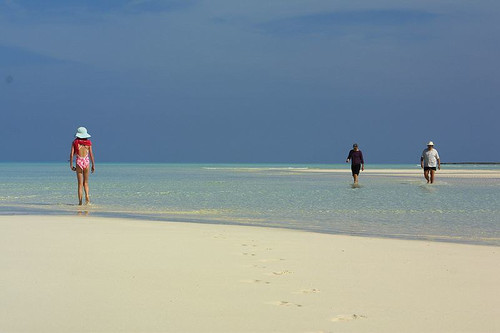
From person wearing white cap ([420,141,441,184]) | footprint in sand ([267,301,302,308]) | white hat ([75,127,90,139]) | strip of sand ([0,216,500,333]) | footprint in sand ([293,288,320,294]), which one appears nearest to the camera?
strip of sand ([0,216,500,333])

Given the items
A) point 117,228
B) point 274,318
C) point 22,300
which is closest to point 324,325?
point 274,318

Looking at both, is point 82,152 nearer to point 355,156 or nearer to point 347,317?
point 347,317

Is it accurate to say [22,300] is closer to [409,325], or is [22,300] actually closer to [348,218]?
[409,325]

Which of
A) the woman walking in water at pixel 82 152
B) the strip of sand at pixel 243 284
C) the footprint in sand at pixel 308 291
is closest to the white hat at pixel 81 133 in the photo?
the woman walking in water at pixel 82 152

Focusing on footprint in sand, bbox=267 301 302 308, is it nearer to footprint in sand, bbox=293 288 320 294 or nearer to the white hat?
footprint in sand, bbox=293 288 320 294

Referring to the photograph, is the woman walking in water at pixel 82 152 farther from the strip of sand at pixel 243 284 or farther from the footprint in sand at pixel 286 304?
the footprint in sand at pixel 286 304

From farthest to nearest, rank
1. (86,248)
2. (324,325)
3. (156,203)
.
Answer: (156,203) < (86,248) < (324,325)

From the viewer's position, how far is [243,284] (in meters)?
5.73

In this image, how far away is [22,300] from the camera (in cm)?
504

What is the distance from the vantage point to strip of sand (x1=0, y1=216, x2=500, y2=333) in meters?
4.52

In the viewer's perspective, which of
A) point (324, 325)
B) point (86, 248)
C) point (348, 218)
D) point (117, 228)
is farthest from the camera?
point (348, 218)

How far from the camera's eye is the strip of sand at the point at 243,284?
4516mm

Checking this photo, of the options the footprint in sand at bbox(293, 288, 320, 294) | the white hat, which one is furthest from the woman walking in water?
the footprint in sand at bbox(293, 288, 320, 294)

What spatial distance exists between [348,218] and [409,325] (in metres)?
8.65
